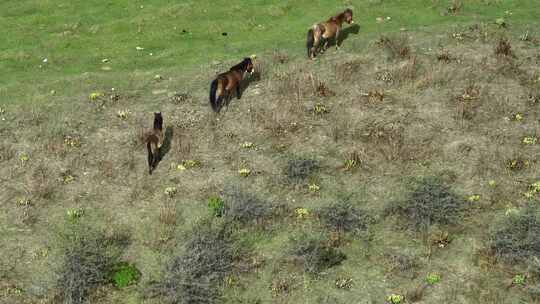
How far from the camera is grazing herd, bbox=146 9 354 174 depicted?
20.2m

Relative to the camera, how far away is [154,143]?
65.7 feet

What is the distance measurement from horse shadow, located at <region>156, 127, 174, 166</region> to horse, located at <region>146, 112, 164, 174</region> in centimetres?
41

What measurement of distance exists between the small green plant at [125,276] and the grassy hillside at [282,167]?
68 mm

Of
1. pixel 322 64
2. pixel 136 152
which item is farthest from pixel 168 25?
pixel 136 152

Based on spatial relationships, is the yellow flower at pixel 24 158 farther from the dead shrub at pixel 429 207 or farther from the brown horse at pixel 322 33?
the dead shrub at pixel 429 207

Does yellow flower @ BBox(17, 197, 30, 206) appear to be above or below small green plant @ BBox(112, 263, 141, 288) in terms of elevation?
above

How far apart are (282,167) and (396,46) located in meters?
10.6

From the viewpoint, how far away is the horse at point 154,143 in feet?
65.0

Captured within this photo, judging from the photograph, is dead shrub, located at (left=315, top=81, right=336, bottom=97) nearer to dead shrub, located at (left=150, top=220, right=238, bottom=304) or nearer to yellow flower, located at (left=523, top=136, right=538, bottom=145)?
yellow flower, located at (left=523, top=136, right=538, bottom=145)

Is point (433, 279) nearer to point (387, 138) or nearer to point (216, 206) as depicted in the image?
point (216, 206)

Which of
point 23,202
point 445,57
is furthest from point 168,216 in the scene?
point 445,57

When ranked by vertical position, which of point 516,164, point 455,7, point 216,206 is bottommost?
point 216,206

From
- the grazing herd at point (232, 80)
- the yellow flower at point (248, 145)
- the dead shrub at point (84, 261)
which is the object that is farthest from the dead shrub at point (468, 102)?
the dead shrub at point (84, 261)

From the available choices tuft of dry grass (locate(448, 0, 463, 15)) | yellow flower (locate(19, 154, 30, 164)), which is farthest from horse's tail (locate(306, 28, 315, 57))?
yellow flower (locate(19, 154, 30, 164))
